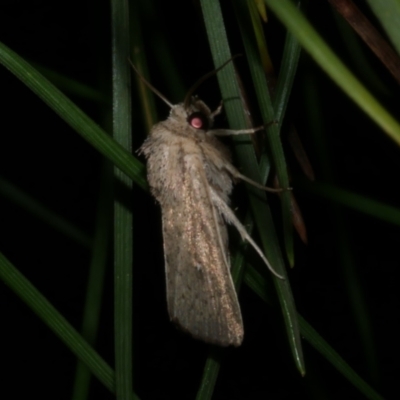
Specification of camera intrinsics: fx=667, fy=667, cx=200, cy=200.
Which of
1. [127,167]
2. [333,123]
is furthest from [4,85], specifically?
[127,167]

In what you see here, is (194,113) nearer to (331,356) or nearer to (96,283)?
(96,283)

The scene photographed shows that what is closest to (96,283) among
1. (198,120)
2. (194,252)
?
(194,252)

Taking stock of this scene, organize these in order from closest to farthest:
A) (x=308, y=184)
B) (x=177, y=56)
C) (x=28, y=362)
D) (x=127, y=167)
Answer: (x=127, y=167), (x=308, y=184), (x=177, y=56), (x=28, y=362)

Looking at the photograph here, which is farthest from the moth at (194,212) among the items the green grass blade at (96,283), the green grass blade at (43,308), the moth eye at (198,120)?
the green grass blade at (43,308)

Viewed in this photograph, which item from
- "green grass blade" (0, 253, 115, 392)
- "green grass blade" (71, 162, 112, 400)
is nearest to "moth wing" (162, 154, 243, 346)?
"green grass blade" (71, 162, 112, 400)

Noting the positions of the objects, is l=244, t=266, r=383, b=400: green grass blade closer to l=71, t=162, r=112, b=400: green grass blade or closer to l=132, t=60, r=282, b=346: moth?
l=132, t=60, r=282, b=346: moth

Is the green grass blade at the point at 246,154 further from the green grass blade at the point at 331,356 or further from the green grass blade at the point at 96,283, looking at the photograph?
the green grass blade at the point at 96,283

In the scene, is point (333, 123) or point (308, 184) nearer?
point (308, 184)

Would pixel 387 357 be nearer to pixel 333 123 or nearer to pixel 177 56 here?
pixel 333 123
